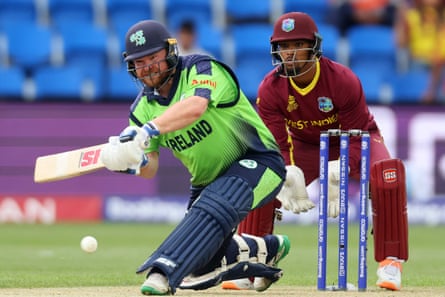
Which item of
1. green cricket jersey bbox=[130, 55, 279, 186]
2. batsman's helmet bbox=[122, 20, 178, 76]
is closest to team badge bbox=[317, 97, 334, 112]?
green cricket jersey bbox=[130, 55, 279, 186]

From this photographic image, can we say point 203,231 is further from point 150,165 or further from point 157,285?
point 150,165

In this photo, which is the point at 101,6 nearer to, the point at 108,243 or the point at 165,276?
the point at 108,243

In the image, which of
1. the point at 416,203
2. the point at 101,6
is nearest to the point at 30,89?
the point at 101,6

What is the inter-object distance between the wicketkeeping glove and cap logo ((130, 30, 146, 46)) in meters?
1.34

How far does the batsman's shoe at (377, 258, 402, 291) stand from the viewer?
19.9 feet

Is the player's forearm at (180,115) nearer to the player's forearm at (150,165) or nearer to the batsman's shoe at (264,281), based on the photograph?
the player's forearm at (150,165)

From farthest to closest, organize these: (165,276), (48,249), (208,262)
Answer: (48,249), (208,262), (165,276)

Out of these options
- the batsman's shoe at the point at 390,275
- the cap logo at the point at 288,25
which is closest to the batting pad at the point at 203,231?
the batsman's shoe at the point at 390,275

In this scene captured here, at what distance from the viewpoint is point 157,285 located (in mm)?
5234

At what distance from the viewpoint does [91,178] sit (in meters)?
12.2

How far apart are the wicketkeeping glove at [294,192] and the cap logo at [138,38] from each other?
1.34m

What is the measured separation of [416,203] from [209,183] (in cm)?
691

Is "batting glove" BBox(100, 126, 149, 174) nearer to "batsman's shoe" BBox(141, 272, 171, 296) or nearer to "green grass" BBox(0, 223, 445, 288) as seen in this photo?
"batsman's shoe" BBox(141, 272, 171, 296)

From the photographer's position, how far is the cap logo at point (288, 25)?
6281 millimetres
